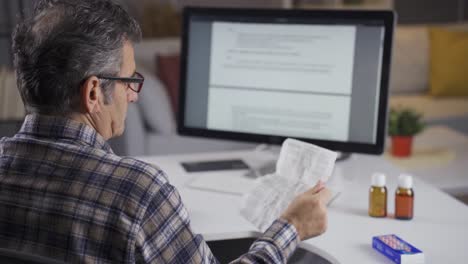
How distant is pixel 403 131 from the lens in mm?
2500

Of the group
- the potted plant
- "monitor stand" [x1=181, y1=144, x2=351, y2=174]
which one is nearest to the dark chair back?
"monitor stand" [x1=181, y1=144, x2=351, y2=174]

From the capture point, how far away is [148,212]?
1047mm

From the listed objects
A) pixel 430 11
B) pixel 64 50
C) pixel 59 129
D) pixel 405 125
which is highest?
pixel 430 11

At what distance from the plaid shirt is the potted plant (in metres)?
1.51

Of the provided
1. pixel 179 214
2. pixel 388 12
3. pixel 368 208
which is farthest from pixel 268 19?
pixel 179 214

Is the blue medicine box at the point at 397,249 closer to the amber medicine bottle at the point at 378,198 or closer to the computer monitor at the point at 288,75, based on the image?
the amber medicine bottle at the point at 378,198

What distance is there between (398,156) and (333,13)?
0.88 metres

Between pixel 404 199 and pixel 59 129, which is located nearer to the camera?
pixel 59 129

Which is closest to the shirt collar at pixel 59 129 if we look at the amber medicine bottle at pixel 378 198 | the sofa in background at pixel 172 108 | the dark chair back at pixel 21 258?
the dark chair back at pixel 21 258

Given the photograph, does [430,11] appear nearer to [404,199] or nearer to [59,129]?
[404,199]

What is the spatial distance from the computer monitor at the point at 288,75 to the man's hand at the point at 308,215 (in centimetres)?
52

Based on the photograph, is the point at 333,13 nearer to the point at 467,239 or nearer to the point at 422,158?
the point at 467,239

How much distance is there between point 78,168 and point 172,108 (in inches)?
105

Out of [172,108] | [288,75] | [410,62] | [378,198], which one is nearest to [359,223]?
[378,198]
